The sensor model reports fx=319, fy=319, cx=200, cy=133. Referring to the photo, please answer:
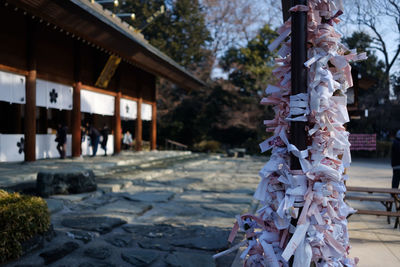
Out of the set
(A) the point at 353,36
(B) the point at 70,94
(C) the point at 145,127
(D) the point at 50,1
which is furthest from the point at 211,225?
(A) the point at 353,36

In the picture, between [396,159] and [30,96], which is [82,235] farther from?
[30,96]

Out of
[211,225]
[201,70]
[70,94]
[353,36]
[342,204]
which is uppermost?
[353,36]

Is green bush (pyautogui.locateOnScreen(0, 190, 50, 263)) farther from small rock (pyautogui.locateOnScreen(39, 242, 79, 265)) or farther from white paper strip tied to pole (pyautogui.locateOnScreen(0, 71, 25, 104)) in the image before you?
white paper strip tied to pole (pyautogui.locateOnScreen(0, 71, 25, 104))

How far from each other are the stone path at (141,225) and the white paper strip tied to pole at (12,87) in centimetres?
311

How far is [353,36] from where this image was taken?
25.4 meters

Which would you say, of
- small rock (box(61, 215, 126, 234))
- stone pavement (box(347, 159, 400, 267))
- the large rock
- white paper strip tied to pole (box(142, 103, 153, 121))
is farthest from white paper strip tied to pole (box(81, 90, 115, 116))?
stone pavement (box(347, 159, 400, 267))

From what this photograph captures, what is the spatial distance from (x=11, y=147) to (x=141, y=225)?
5.98 m

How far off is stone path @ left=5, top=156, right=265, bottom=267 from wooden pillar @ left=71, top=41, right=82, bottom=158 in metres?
3.39

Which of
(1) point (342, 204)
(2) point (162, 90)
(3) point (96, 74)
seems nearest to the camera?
(1) point (342, 204)

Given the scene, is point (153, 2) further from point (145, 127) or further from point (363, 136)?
point (363, 136)

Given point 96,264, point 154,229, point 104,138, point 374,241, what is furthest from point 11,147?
point 374,241

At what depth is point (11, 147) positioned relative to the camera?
341 inches

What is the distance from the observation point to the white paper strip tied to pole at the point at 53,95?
9188 millimetres

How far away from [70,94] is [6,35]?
9.38 feet
